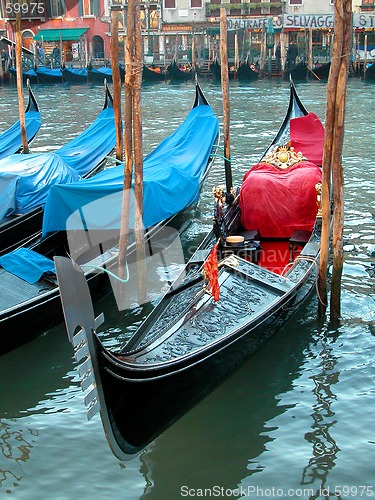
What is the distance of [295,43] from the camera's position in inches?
831

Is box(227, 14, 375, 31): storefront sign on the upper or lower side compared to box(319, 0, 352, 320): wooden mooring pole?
upper

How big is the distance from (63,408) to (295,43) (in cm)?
1944

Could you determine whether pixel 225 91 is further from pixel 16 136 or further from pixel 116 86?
pixel 16 136

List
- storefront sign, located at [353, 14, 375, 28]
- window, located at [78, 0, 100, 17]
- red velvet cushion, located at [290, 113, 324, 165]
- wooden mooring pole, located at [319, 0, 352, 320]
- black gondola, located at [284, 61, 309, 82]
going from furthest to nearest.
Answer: window, located at [78, 0, 100, 17], storefront sign, located at [353, 14, 375, 28], black gondola, located at [284, 61, 309, 82], red velvet cushion, located at [290, 113, 324, 165], wooden mooring pole, located at [319, 0, 352, 320]

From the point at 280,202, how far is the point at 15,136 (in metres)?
4.00

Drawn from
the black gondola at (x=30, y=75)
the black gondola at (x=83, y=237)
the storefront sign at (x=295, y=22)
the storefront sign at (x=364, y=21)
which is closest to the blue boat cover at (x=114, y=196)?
the black gondola at (x=83, y=237)

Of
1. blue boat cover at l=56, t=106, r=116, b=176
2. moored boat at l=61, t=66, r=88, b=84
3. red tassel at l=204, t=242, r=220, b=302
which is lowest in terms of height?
red tassel at l=204, t=242, r=220, b=302

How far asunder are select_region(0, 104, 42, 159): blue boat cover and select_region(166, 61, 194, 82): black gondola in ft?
39.4

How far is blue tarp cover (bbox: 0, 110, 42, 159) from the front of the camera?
758 cm

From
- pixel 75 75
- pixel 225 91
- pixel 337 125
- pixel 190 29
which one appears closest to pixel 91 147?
pixel 225 91

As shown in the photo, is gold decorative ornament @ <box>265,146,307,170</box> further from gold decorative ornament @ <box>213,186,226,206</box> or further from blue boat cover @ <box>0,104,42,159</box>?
blue boat cover @ <box>0,104,42,159</box>

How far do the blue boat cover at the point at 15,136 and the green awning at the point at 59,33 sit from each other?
15.3 m

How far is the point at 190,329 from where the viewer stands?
3309mm

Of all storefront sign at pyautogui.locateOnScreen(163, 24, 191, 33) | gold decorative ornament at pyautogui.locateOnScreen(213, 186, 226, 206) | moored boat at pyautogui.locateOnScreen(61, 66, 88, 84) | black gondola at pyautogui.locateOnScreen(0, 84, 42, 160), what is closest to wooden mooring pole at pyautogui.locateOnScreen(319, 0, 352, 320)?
gold decorative ornament at pyautogui.locateOnScreen(213, 186, 226, 206)
